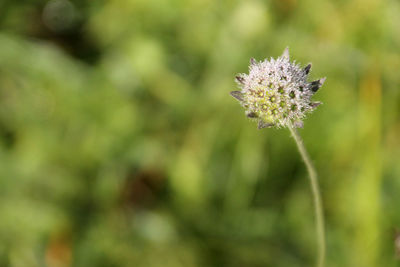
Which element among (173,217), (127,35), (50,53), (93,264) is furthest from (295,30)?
(93,264)

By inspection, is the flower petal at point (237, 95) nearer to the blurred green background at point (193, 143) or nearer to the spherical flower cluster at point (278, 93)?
the spherical flower cluster at point (278, 93)

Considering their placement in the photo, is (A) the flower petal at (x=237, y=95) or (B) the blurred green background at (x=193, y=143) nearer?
(A) the flower petal at (x=237, y=95)

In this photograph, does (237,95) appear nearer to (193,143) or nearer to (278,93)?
(278,93)

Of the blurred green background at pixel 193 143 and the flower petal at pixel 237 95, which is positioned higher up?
the blurred green background at pixel 193 143

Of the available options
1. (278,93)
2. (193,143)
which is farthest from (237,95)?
(193,143)

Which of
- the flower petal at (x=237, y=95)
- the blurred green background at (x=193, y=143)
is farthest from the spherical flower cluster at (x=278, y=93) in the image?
the blurred green background at (x=193, y=143)

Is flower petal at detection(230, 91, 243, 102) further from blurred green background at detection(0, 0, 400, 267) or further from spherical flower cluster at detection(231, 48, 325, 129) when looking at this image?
blurred green background at detection(0, 0, 400, 267)

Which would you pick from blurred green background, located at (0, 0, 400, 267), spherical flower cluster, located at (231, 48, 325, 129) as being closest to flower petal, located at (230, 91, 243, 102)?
spherical flower cluster, located at (231, 48, 325, 129)
